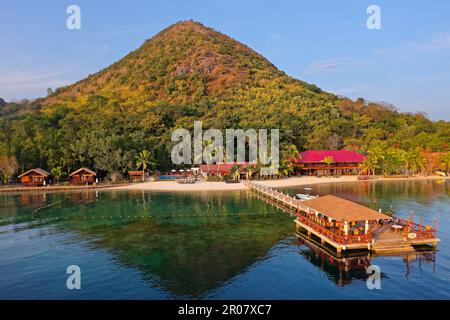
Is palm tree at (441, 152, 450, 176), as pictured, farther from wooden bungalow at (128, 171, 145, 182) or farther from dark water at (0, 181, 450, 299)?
wooden bungalow at (128, 171, 145, 182)

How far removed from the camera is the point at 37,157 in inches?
2394

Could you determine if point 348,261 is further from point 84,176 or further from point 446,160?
point 446,160

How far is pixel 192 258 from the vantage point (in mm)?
21281

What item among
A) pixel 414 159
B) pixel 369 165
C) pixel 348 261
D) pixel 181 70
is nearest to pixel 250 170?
pixel 369 165

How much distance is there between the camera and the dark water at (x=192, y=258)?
17062 millimetres

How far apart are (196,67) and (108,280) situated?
12504 centimetres

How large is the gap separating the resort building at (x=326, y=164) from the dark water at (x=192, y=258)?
29857 millimetres

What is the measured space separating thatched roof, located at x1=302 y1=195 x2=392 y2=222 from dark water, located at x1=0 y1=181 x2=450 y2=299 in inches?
101

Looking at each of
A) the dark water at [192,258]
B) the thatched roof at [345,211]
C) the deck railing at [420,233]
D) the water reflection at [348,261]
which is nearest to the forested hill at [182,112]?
the dark water at [192,258]

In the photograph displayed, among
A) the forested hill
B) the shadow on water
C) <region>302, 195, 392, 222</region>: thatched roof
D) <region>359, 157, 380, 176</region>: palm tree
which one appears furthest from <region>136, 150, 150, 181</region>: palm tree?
<region>302, 195, 392, 222</region>: thatched roof

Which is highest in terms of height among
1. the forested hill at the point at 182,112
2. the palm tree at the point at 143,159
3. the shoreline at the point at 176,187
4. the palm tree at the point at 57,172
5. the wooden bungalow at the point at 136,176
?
the forested hill at the point at 182,112

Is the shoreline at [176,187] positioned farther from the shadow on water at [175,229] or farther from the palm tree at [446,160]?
the palm tree at [446,160]

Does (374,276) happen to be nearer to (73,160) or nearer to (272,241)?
(272,241)

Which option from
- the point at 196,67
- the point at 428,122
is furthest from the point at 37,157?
the point at 428,122
